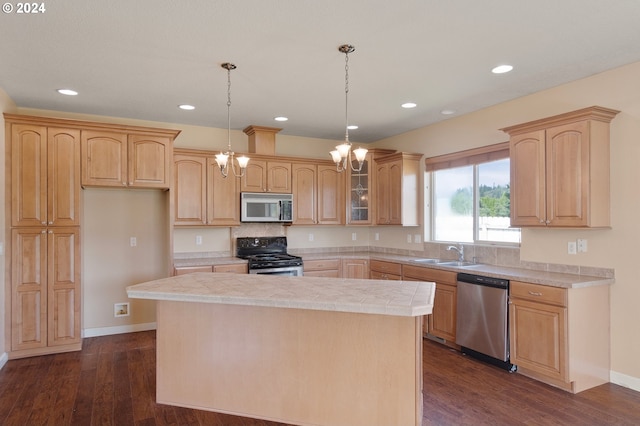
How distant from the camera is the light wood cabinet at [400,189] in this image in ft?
17.2

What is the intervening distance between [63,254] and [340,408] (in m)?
3.30

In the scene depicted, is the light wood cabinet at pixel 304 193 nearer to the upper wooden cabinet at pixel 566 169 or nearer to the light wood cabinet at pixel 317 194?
the light wood cabinet at pixel 317 194

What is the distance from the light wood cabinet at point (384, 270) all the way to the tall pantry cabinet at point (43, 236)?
346cm

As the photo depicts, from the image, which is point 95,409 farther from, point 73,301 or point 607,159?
point 607,159

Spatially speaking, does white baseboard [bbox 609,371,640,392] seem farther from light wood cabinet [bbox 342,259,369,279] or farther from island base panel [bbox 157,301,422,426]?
light wood cabinet [bbox 342,259,369,279]

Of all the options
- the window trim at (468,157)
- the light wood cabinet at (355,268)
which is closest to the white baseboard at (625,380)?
the window trim at (468,157)

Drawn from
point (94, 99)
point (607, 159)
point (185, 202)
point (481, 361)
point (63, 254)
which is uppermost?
Result: point (94, 99)

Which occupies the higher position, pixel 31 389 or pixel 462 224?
pixel 462 224

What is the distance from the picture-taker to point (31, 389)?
324 centimetres

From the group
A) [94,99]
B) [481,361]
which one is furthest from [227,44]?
[481,361]

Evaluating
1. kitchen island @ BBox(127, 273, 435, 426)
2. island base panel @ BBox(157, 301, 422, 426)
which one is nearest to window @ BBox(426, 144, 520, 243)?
kitchen island @ BBox(127, 273, 435, 426)

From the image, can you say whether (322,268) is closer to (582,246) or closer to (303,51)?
(582,246)

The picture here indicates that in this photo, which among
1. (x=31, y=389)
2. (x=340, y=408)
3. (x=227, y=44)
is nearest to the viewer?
(x=340, y=408)

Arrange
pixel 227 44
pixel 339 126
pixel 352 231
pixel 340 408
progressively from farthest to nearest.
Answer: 1. pixel 352 231
2. pixel 339 126
3. pixel 227 44
4. pixel 340 408
